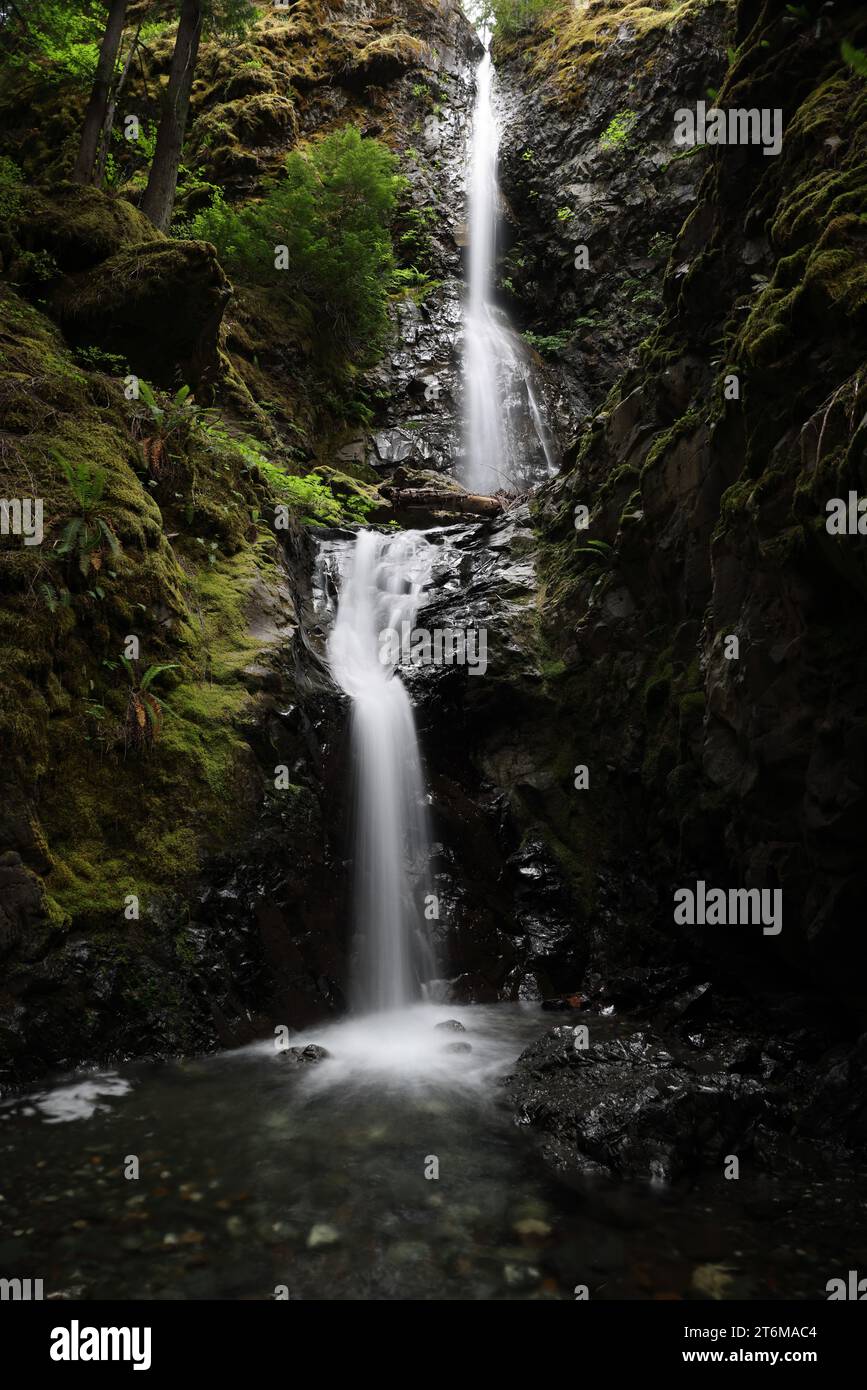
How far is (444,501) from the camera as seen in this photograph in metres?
14.6

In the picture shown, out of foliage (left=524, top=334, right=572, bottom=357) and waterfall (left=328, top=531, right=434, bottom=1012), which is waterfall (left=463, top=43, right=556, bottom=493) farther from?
waterfall (left=328, top=531, right=434, bottom=1012)

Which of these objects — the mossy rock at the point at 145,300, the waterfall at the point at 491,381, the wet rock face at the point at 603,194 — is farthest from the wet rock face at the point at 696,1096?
the wet rock face at the point at 603,194

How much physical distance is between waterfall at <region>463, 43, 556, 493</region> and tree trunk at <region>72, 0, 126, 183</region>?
9.26 metres

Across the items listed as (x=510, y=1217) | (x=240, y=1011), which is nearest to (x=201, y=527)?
(x=240, y=1011)

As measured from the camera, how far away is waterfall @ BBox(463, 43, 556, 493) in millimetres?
18094

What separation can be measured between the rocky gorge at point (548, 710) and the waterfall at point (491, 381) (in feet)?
20.4

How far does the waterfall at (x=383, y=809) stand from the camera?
24.3 feet

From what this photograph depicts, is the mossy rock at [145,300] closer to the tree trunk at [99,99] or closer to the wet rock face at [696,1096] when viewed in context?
the tree trunk at [99,99]

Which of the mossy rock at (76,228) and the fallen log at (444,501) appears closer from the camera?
the mossy rock at (76,228)

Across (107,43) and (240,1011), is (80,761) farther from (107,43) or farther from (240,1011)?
(107,43)

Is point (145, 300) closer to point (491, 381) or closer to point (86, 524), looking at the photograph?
point (86, 524)

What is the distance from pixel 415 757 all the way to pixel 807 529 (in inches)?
214

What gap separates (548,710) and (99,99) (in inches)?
426

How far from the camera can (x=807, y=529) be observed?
4.55m
